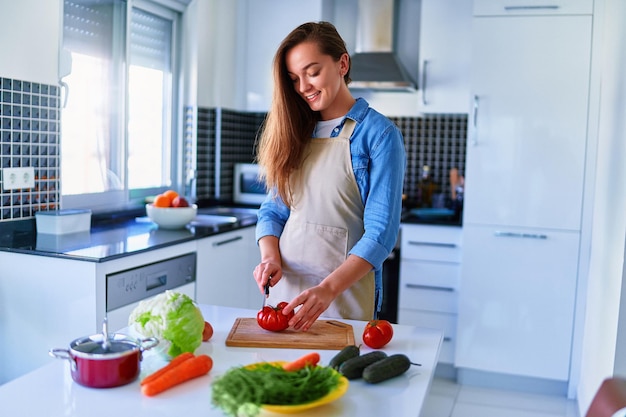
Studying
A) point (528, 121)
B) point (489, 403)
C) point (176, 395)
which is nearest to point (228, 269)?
point (489, 403)

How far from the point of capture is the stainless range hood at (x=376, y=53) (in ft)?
13.1

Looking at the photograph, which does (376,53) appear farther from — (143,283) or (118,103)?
(143,283)

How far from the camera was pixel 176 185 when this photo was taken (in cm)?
413

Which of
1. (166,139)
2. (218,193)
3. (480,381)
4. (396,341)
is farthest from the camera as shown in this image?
(218,193)

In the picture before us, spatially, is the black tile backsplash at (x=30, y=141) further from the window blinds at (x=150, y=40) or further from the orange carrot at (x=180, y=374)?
the orange carrot at (x=180, y=374)

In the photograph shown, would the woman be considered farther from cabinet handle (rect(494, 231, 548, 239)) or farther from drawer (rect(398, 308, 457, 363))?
drawer (rect(398, 308, 457, 363))

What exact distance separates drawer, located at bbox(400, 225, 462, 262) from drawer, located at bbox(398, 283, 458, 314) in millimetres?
180

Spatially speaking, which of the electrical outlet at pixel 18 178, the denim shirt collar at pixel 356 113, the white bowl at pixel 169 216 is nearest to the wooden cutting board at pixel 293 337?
the denim shirt collar at pixel 356 113

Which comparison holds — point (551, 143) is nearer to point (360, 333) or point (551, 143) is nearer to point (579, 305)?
point (579, 305)

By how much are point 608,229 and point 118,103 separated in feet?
8.07

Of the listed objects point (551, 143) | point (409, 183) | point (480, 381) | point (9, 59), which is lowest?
point (480, 381)

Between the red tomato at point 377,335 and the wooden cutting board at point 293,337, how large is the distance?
0.13ft

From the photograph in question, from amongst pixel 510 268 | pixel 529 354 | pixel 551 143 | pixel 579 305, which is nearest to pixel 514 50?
pixel 551 143

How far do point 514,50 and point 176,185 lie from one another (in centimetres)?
211
